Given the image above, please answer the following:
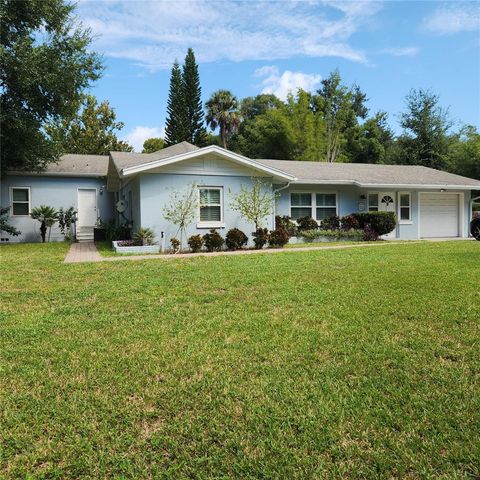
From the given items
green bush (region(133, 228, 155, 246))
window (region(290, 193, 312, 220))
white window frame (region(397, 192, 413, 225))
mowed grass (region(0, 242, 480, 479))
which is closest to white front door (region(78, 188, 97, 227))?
green bush (region(133, 228, 155, 246))

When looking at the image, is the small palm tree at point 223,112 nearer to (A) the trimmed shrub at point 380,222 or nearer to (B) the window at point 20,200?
(B) the window at point 20,200

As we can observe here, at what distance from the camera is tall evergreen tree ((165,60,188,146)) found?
35719mm

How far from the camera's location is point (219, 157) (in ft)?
46.3

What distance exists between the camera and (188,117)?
120 feet

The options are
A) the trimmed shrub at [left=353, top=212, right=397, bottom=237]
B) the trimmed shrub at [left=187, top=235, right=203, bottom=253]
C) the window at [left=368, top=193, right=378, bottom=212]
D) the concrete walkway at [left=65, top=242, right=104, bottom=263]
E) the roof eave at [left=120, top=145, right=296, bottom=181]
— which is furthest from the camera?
the window at [left=368, top=193, right=378, bottom=212]

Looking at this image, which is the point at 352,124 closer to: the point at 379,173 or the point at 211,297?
the point at 379,173

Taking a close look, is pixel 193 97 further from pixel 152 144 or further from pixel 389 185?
pixel 389 185

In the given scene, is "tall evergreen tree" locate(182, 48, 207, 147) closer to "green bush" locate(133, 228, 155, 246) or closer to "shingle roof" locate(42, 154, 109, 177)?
"shingle roof" locate(42, 154, 109, 177)

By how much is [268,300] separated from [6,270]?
19.2 feet

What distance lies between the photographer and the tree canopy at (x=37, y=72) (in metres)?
15.3

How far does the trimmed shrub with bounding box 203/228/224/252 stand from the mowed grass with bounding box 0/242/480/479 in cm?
674

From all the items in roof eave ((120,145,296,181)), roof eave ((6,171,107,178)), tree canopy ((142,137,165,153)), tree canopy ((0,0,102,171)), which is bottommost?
roof eave ((120,145,296,181))

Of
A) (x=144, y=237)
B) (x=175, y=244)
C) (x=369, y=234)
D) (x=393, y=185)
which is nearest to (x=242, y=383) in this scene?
(x=175, y=244)

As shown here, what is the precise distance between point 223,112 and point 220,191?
111 ft
